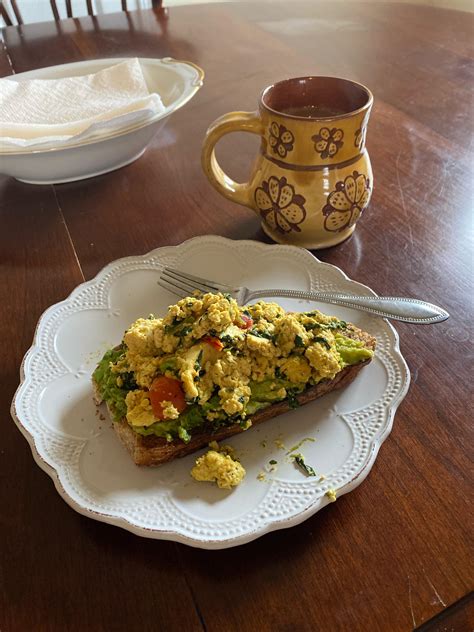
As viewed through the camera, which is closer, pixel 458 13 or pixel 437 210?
pixel 437 210

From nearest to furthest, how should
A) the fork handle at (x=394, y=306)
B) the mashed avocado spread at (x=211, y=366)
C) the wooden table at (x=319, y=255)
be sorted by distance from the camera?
the wooden table at (x=319, y=255), the mashed avocado spread at (x=211, y=366), the fork handle at (x=394, y=306)

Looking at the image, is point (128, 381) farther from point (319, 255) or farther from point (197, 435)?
point (319, 255)

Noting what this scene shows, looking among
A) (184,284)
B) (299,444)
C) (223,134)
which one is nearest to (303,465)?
(299,444)

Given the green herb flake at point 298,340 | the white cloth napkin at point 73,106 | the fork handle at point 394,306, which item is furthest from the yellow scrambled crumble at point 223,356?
the white cloth napkin at point 73,106

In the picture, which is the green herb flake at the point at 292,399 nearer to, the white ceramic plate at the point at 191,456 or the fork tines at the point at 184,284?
the white ceramic plate at the point at 191,456

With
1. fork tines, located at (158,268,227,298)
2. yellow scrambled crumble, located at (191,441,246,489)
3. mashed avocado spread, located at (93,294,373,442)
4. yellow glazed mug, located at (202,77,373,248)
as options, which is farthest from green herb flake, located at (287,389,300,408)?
yellow glazed mug, located at (202,77,373,248)

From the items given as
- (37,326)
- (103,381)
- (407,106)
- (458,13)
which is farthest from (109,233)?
(458,13)

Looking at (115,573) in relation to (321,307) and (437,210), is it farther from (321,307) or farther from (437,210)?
(437,210)
